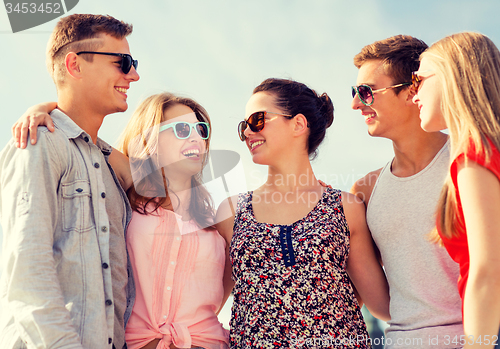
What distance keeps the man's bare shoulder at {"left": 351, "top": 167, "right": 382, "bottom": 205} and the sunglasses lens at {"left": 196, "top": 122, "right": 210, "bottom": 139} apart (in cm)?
161

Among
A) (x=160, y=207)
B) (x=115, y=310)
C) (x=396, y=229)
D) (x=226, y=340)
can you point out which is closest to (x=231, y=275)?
(x=226, y=340)

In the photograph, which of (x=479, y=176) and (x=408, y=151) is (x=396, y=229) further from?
(x=479, y=176)

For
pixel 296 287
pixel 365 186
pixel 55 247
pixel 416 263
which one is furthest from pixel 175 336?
pixel 365 186

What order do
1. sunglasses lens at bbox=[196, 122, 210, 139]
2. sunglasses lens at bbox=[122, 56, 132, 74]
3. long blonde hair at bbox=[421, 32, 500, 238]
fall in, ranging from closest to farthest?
long blonde hair at bbox=[421, 32, 500, 238] → sunglasses lens at bbox=[122, 56, 132, 74] → sunglasses lens at bbox=[196, 122, 210, 139]

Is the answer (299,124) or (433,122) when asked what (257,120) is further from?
(433,122)

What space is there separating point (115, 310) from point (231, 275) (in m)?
1.17

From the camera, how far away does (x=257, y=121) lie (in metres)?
4.29

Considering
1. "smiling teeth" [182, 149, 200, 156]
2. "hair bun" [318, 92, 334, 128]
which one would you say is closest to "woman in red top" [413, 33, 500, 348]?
"hair bun" [318, 92, 334, 128]

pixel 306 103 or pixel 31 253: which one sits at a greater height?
pixel 306 103

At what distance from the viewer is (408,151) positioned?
12.9 ft

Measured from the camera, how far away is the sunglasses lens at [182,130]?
4223mm

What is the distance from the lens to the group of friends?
2.56m

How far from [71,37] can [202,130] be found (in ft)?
4.80

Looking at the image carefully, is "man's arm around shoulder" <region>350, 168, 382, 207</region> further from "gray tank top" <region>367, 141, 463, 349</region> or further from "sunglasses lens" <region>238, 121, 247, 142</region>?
"sunglasses lens" <region>238, 121, 247, 142</region>
